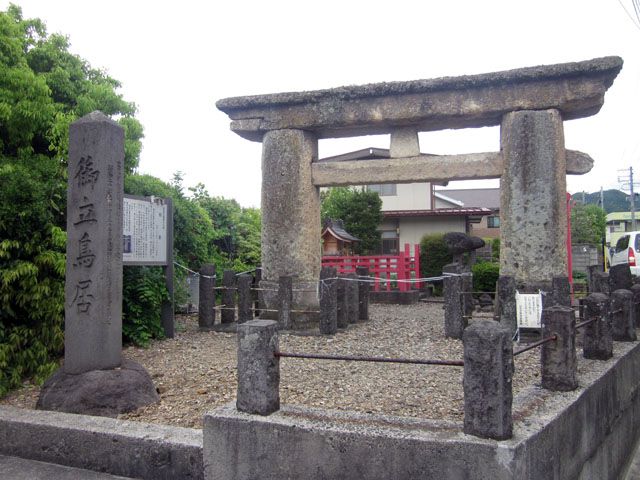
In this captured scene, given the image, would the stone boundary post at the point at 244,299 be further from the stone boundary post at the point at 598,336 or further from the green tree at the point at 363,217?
the green tree at the point at 363,217

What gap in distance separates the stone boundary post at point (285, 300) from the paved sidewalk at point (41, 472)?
4.34 metres

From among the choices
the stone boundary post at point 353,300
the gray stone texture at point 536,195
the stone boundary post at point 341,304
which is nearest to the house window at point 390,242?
the stone boundary post at point 353,300

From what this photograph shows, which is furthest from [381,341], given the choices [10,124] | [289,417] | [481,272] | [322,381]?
[481,272]

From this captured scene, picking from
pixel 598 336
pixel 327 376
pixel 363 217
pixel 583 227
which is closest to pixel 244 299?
pixel 327 376

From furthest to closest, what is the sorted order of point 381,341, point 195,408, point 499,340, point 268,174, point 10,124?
point 268,174 → point 381,341 → point 10,124 → point 195,408 → point 499,340

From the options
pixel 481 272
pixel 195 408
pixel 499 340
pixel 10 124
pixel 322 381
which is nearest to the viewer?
pixel 499 340

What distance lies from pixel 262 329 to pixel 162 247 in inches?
181

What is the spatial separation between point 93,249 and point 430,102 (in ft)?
17.7

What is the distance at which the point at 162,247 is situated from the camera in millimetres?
7496

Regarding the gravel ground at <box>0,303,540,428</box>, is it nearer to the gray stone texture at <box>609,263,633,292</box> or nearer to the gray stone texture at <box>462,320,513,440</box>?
the gray stone texture at <box>462,320,513,440</box>

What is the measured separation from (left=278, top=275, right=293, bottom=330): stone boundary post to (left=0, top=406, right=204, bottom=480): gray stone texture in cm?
411

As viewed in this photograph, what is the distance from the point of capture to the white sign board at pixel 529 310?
7031 millimetres

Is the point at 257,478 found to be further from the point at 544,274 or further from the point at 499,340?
the point at 544,274

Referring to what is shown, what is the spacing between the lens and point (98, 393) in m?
4.43
